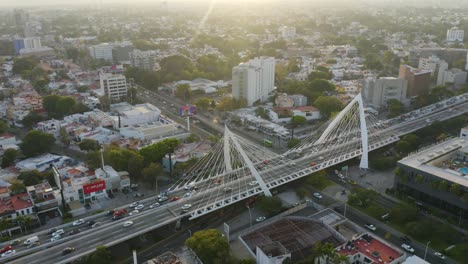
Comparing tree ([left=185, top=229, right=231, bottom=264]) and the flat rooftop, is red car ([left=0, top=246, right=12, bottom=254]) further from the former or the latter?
the flat rooftop

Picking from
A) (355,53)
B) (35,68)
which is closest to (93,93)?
(35,68)

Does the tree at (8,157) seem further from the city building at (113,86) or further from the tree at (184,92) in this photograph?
the tree at (184,92)

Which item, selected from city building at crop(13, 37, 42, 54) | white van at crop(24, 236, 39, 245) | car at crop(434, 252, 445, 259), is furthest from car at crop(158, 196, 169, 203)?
city building at crop(13, 37, 42, 54)

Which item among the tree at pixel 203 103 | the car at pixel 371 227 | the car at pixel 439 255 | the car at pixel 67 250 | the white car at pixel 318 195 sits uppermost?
the tree at pixel 203 103

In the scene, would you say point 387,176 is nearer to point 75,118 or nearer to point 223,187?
point 223,187

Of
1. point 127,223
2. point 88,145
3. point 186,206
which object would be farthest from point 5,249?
point 88,145

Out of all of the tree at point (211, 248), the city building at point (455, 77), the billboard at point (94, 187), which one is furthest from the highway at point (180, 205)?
A: the city building at point (455, 77)
